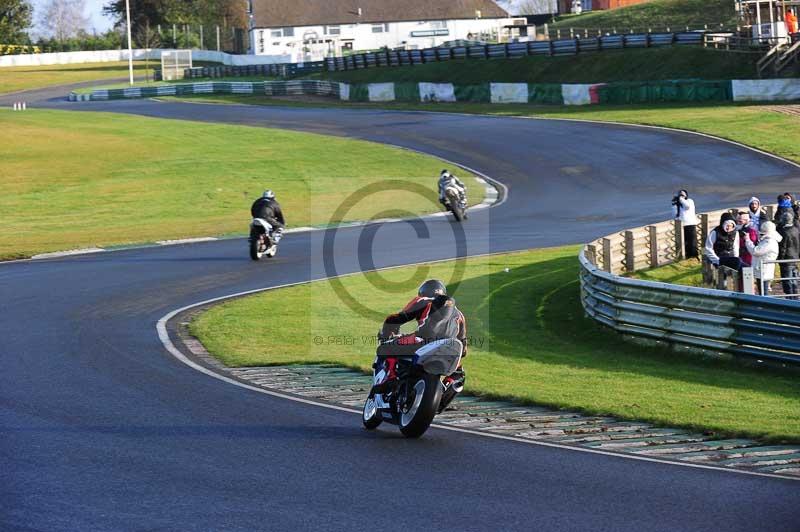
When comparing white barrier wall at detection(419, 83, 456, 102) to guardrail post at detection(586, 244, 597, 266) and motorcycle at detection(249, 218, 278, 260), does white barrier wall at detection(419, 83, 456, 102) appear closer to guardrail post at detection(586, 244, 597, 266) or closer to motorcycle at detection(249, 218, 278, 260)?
motorcycle at detection(249, 218, 278, 260)

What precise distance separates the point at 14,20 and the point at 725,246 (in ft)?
470

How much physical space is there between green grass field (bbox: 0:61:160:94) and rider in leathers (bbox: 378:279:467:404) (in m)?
98.2

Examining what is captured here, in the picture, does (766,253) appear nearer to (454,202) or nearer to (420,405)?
(420,405)

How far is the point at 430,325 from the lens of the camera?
11.3 metres

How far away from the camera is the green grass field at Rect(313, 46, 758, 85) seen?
2416 inches

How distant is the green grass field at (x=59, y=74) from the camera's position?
109 m

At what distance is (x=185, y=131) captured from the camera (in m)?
59.7

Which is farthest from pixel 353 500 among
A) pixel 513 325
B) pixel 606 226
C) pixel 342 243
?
pixel 606 226

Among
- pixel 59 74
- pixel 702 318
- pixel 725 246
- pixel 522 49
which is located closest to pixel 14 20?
pixel 59 74

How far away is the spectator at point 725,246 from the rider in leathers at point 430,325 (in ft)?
36.6

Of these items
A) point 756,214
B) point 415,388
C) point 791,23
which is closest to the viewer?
point 415,388

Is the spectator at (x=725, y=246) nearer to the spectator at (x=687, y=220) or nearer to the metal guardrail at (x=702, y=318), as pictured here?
the metal guardrail at (x=702, y=318)

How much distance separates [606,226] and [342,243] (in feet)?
25.4

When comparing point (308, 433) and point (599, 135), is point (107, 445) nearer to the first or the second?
point (308, 433)
